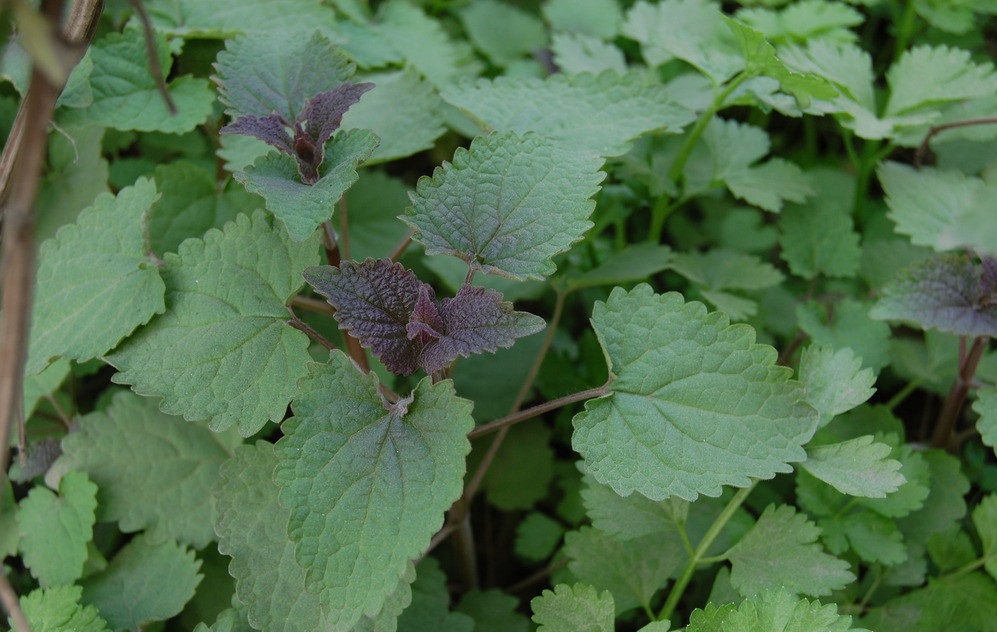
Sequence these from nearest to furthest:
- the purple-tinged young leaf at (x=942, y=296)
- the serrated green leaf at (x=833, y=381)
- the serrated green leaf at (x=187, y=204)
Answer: the serrated green leaf at (x=833, y=381), the purple-tinged young leaf at (x=942, y=296), the serrated green leaf at (x=187, y=204)

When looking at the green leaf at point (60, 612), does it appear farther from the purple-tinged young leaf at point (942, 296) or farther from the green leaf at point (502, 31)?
the green leaf at point (502, 31)

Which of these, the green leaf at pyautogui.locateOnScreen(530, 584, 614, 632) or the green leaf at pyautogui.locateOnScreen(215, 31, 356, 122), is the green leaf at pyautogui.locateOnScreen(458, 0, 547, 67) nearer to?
the green leaf at pyautogui.locateOnScreen(215, 31, 356, 122)

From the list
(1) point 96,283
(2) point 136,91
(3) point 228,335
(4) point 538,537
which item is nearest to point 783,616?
(4) point 538,537

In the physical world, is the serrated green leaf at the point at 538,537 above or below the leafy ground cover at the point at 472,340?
below

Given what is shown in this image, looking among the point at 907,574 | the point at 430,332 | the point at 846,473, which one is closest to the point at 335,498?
the point at 430,332

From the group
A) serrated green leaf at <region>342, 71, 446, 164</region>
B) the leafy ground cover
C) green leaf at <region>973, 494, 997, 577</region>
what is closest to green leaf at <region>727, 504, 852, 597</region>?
the leafy ground cover

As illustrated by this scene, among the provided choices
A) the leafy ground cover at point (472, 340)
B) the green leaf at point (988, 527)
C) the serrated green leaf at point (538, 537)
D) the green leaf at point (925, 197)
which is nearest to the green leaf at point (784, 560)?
the leafy ground cover at point (472, 340)
